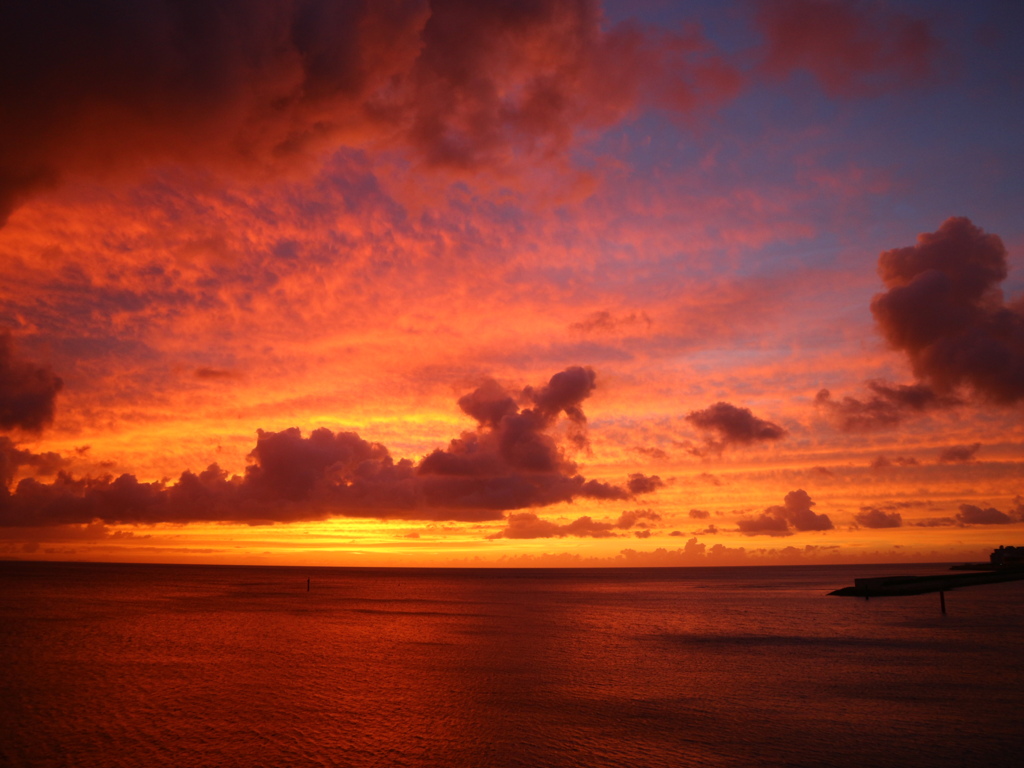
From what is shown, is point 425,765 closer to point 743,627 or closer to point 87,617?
point 743,627

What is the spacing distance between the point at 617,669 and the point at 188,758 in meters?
29.0

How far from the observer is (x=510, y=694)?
3719 centimetres

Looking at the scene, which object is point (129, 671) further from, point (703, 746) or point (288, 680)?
point (703, 746)

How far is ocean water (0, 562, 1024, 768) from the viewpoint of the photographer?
1024 inches

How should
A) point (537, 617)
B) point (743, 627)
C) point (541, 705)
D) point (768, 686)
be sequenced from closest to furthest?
point (541, 705)
point (768, 686)
point (743, 627)
point (537, 617)

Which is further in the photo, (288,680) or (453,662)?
(453,662)

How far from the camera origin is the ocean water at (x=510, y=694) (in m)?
26.0

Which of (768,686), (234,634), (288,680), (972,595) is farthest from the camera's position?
(972,595)

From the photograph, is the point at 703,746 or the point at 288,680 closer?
the point at 703,746

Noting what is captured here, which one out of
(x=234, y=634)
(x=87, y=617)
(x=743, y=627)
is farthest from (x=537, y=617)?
(x=87, y=617)

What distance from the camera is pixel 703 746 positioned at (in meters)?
26.3

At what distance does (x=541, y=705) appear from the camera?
34312 millimetres

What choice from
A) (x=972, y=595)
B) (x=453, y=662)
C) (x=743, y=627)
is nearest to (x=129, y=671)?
(x=453, y=662)

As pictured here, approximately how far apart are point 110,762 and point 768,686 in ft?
112
